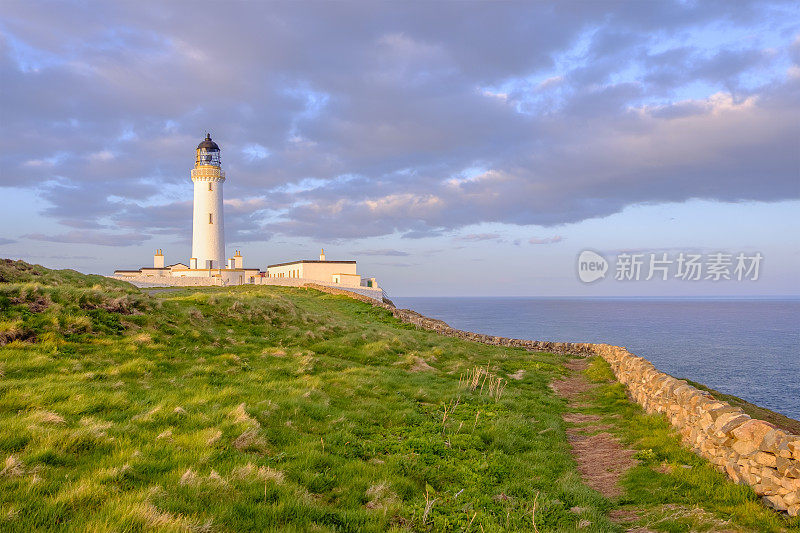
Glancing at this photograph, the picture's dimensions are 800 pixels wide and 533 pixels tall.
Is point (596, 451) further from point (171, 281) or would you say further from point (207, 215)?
point (207, 215)

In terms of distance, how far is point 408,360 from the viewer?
21031 millimetres

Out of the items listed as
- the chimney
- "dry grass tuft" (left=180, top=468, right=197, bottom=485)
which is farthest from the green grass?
the chimney

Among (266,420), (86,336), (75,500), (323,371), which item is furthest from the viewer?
(323,371)

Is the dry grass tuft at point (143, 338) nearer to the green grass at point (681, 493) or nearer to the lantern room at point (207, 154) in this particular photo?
the green grass at point (681, 493)

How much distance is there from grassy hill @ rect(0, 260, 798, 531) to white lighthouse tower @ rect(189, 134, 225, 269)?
60.2m

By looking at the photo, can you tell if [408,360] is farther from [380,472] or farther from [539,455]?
[380,472]

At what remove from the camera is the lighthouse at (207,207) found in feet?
239

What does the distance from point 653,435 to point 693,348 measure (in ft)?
227

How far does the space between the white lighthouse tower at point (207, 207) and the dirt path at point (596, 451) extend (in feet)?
226

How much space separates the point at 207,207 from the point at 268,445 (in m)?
72.3

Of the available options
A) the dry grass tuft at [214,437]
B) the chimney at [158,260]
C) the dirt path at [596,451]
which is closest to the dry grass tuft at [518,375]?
the dirt path at [596,451]

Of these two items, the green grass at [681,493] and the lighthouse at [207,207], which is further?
the lighthouse at [207,207]

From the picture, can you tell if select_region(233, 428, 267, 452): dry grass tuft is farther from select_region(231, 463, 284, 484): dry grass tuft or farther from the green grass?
the green grass

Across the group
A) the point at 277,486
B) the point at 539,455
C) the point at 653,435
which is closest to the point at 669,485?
the point at 539,455
